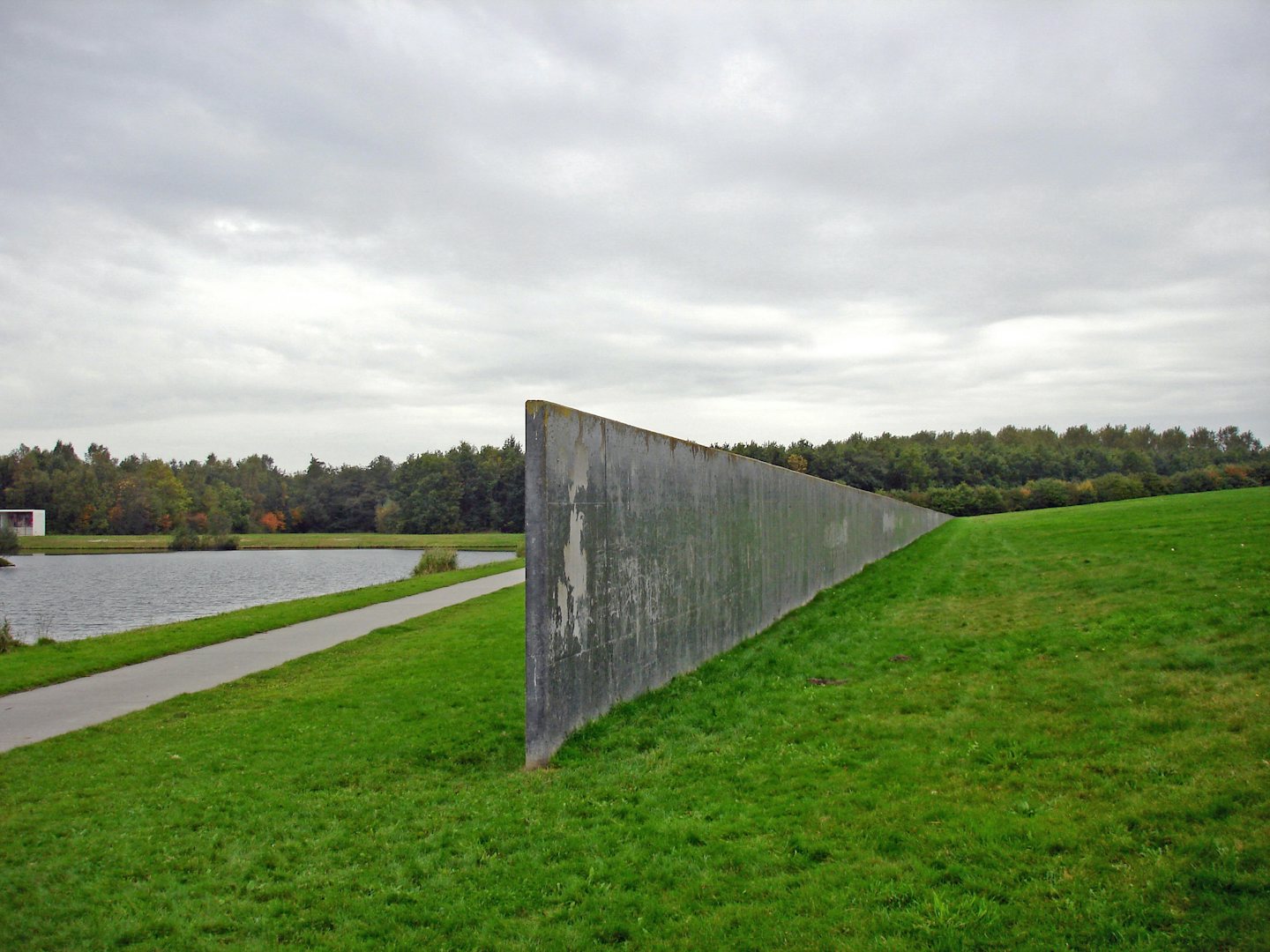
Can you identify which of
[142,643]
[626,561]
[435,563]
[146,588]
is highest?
[626,561]

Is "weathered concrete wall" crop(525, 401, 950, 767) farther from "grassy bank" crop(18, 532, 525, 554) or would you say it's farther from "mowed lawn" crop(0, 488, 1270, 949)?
"grassy bank" crop(18, 532, 525, 554)

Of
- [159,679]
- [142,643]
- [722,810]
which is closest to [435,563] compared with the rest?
[142,643]

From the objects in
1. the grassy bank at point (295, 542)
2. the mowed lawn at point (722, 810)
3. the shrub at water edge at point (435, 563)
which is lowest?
the grassy bank at point (295, 542)

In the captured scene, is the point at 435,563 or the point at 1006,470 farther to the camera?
the point at 1006,470

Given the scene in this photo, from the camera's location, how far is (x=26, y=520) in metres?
78.7

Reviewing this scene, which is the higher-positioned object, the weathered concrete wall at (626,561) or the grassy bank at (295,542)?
the weathered concrete wall at (626,561)

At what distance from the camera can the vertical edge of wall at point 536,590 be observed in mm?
5871

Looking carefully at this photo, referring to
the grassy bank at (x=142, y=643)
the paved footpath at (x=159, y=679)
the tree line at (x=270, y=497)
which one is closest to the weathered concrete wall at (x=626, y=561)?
the paved footpath at (x=159, y=679)

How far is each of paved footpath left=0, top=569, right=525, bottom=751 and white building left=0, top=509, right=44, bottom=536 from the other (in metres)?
78.2

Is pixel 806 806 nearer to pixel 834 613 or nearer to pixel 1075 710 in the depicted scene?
pixel 1075 710

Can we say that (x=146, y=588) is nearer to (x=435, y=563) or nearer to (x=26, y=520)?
(x=435, y=563)

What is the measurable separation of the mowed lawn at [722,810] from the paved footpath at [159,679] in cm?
61

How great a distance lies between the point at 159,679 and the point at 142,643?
3462 millimetres

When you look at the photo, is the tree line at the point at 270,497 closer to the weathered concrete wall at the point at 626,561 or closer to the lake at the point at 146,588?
the lake at the point at 146,588
